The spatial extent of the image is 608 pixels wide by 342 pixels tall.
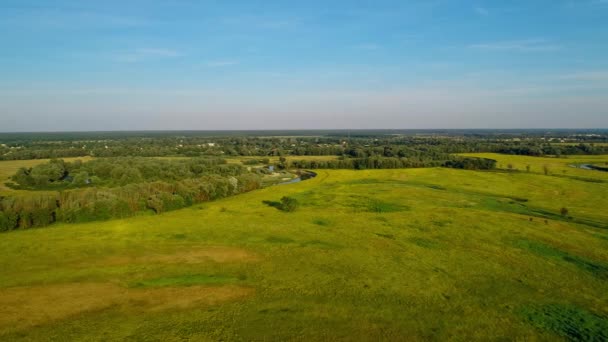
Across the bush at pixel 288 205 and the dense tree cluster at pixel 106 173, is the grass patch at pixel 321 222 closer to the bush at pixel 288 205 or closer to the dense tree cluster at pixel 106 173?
the bush at pixel 288 205

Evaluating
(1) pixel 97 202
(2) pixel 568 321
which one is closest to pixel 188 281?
(2) pixel 568 321

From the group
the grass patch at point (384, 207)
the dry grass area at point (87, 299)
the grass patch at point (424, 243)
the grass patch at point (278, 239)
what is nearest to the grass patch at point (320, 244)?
the grass patch at point (278, 239)

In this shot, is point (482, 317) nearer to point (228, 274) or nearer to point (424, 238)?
point (424, 238)

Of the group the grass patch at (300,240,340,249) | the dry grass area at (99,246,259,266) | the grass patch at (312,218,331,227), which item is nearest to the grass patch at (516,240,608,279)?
the grass patch at (300,240,340,249)

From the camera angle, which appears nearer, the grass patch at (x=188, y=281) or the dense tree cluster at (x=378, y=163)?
the grass patch at (x=188, y=281)

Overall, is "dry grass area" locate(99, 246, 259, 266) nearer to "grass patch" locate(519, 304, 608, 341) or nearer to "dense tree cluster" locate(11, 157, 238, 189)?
"grass patch" locate(519, 304, 608, 341)

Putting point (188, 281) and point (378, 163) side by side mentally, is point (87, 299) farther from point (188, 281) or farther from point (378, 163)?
→ point (378, 163)

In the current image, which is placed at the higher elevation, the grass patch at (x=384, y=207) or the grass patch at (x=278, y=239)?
the grass patch at (x=384, y=207)
